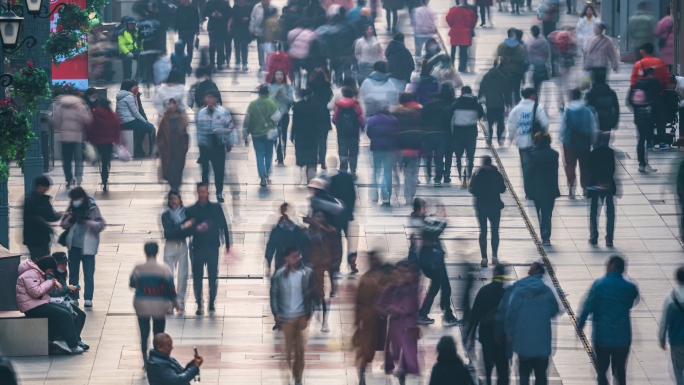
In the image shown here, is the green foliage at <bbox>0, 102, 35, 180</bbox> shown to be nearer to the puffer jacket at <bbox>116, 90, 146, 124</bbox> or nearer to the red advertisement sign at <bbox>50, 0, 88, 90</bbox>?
the red advertisement sign at <bbox>50, 0, 88, 90</bbox>

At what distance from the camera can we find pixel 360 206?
71.2 feet

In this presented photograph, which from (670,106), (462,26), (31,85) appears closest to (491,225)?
(31,85)

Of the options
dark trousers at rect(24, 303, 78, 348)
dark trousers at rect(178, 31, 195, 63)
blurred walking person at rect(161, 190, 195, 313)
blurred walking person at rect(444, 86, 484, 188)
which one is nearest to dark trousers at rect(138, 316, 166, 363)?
dark trousers at rect(24, 303, 78, 348)

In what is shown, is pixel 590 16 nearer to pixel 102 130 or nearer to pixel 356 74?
pixel 356 74

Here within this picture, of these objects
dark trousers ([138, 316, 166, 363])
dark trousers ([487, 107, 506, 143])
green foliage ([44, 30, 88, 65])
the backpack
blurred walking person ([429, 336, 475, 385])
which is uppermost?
green foliage ([44, 30, 88, 65])

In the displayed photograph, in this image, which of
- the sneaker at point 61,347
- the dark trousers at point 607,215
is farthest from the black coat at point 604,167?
the sneaker at point 61,347

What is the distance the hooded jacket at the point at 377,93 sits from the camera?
2344 centimetres

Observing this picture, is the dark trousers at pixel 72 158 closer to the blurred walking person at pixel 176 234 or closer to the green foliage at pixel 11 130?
the blurred walking person at pixel 176 234

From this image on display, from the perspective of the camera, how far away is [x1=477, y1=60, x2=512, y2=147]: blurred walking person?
24156 millimetres

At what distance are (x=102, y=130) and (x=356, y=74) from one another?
6.28 m

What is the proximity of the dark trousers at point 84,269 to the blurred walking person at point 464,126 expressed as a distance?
6787 mm

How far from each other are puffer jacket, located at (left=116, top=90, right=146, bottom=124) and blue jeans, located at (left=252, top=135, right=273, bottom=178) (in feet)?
8.43

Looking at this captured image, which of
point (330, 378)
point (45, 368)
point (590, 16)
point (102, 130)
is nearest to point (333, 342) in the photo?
point (330, 378)

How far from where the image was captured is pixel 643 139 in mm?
22953
